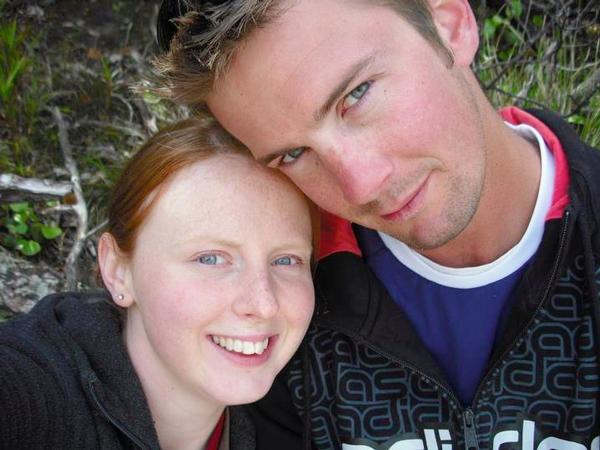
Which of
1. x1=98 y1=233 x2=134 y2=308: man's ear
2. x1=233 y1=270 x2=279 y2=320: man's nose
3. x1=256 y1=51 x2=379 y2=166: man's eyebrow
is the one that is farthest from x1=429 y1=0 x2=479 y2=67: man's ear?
x1=98 y1=233 x2=134 y2=308: man's ear

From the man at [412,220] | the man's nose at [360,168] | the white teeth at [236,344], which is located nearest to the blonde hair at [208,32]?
the man at [412,220]

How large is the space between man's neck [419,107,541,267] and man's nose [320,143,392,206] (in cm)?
50

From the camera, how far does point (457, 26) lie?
2271 millimetres

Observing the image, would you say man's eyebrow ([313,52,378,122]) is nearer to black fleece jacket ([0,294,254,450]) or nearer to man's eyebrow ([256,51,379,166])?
man's eyebrow ([256,51,379,166])

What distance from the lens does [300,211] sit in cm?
231

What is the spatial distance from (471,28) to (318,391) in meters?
1.33

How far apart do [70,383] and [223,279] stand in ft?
1.73

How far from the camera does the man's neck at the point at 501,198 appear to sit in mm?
2385

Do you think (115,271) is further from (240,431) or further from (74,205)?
(74,205)

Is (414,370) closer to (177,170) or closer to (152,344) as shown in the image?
(152,344)

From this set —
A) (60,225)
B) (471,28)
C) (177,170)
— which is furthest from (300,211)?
(60,225)

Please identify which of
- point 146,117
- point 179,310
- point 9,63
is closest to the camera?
point 179,310

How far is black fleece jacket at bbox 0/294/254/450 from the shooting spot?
1825 millimetres

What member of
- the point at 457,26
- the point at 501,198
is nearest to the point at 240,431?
the point at 501,198
